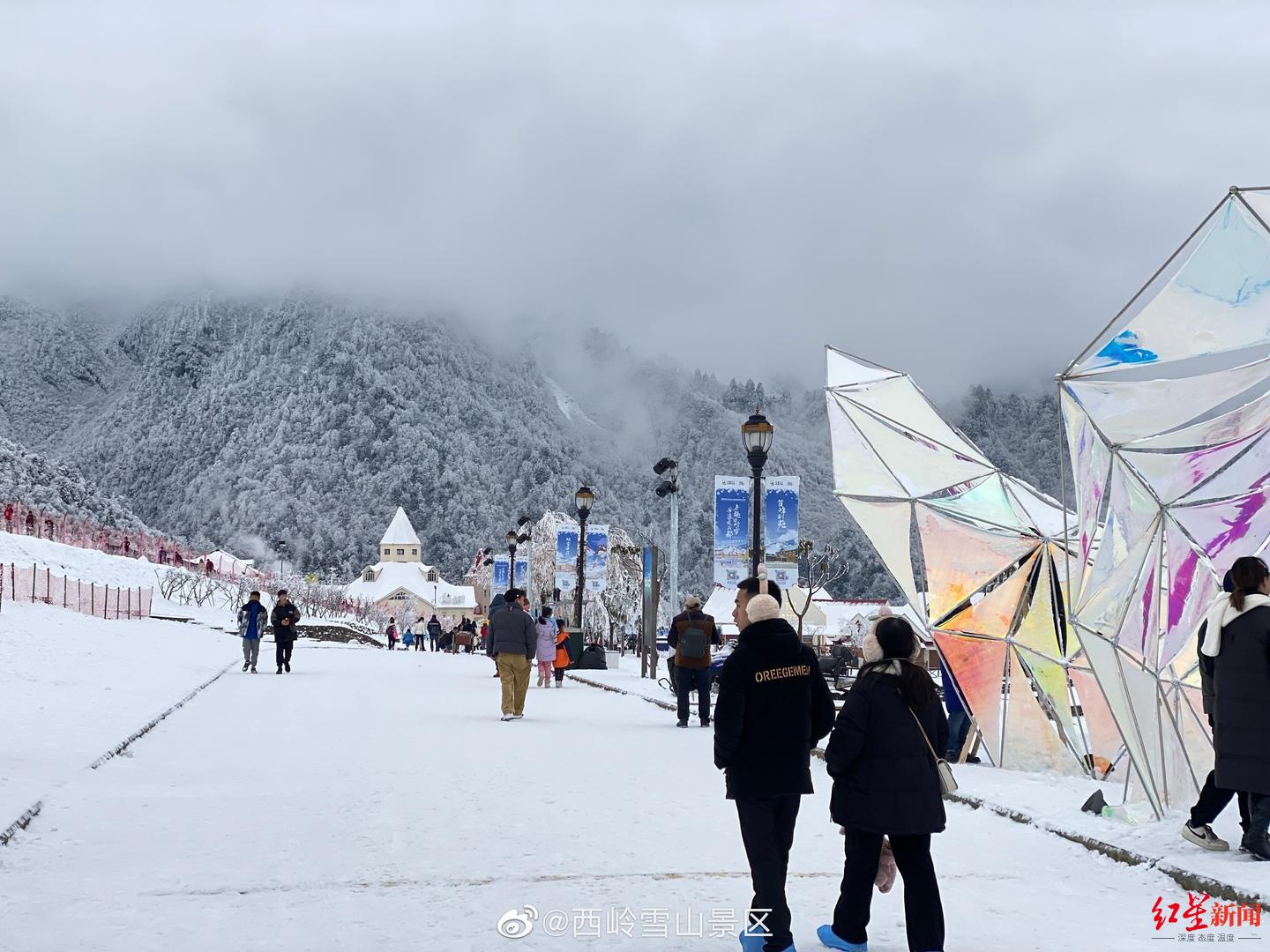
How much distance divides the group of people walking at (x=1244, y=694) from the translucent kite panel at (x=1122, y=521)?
163 centimetres

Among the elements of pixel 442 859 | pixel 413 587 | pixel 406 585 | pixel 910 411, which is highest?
pixel 910 411

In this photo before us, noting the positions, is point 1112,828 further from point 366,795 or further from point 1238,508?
point 366,795

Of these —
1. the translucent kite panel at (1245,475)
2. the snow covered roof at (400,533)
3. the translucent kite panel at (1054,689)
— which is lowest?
the translucent kite panel at (1054,689)

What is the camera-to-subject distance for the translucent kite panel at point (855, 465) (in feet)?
42.9

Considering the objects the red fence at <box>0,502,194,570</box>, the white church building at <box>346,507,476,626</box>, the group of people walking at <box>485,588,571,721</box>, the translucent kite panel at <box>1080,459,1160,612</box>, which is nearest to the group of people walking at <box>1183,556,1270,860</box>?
the translucent kite panel at <box>1080,459,1160,612</box>

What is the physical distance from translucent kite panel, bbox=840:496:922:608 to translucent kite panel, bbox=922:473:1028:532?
0.31 meters

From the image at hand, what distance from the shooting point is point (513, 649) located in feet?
52.9

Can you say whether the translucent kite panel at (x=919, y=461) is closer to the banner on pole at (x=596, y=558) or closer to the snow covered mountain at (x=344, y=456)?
the banner on pole at (x=596, y=558)

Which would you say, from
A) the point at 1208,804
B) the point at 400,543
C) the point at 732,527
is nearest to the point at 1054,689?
the point at 1208,804

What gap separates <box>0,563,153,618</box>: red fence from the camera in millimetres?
34500

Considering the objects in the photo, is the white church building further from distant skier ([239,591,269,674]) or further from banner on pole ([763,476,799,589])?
banner on pole ([763,476,799,589])

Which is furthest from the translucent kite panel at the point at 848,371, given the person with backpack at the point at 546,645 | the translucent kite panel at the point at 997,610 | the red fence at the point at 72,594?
the red fence at the point at 72,594

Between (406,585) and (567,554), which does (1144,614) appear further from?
(406,585)

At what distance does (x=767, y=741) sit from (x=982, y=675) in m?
7.43
